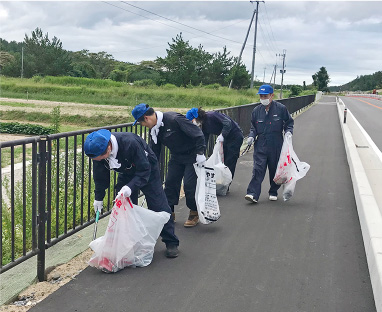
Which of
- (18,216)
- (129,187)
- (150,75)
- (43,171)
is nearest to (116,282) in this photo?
(129,187)


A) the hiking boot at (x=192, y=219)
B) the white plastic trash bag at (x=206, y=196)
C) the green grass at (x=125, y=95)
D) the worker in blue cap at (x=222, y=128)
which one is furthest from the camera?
the green grass at (x=125, y=95)

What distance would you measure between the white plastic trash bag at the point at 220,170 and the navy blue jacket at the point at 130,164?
8.59ft

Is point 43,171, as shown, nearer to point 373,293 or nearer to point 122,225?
point 122,225

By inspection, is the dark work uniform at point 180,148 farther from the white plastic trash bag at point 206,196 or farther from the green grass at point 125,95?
the green grass at point 125,95

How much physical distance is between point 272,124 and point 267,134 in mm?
166

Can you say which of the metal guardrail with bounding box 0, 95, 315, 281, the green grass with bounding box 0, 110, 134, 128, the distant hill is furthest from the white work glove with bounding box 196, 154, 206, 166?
the distant hill

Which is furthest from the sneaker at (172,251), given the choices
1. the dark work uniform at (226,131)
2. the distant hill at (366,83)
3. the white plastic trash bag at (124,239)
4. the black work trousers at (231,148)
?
the distant hill at (366,83)

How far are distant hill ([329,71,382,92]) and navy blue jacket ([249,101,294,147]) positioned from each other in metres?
149

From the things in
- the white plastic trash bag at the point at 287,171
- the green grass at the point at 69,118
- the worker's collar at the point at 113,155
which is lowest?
the green grass at the point at 69,118

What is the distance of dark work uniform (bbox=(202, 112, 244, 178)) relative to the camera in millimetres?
6824

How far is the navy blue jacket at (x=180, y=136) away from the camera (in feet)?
16.6

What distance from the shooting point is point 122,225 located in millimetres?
4082

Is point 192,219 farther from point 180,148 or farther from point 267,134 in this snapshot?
point 267,134

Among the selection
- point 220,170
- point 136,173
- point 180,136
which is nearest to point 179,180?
point 180,136
